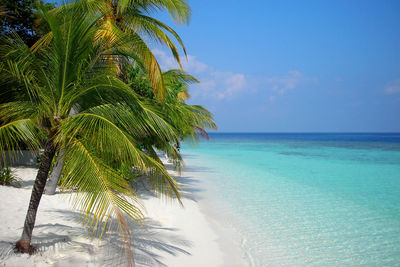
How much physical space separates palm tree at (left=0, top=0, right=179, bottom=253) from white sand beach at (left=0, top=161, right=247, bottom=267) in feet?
1.32

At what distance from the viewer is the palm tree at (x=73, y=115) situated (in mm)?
2666

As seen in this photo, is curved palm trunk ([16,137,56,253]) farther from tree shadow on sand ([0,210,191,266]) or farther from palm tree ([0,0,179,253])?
tree shadow on sand ([0,210,191,266])

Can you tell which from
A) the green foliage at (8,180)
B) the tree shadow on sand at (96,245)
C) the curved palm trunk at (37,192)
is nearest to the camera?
the curved palm trunk at (37,192)

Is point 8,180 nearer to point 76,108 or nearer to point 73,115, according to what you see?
point 76,108

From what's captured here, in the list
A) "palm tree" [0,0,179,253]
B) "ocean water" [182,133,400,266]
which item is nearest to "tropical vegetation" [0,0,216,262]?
"palm tree" [0,0,179,253]

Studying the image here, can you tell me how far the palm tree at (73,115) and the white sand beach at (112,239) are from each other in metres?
0.40

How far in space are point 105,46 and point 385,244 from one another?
5712 mm

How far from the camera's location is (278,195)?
907 cm

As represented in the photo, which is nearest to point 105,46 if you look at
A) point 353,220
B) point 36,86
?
point 36,86

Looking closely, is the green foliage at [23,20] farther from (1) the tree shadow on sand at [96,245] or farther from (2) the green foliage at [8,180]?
(1) the tree shadow on sand at [96,245]

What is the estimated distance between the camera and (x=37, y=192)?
3.18 metres

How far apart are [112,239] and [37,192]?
149 cm

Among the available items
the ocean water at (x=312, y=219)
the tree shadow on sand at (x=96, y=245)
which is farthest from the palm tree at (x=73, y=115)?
the ocean water at (x=312, y=219)

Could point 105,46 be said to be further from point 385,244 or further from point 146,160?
point 385,244
